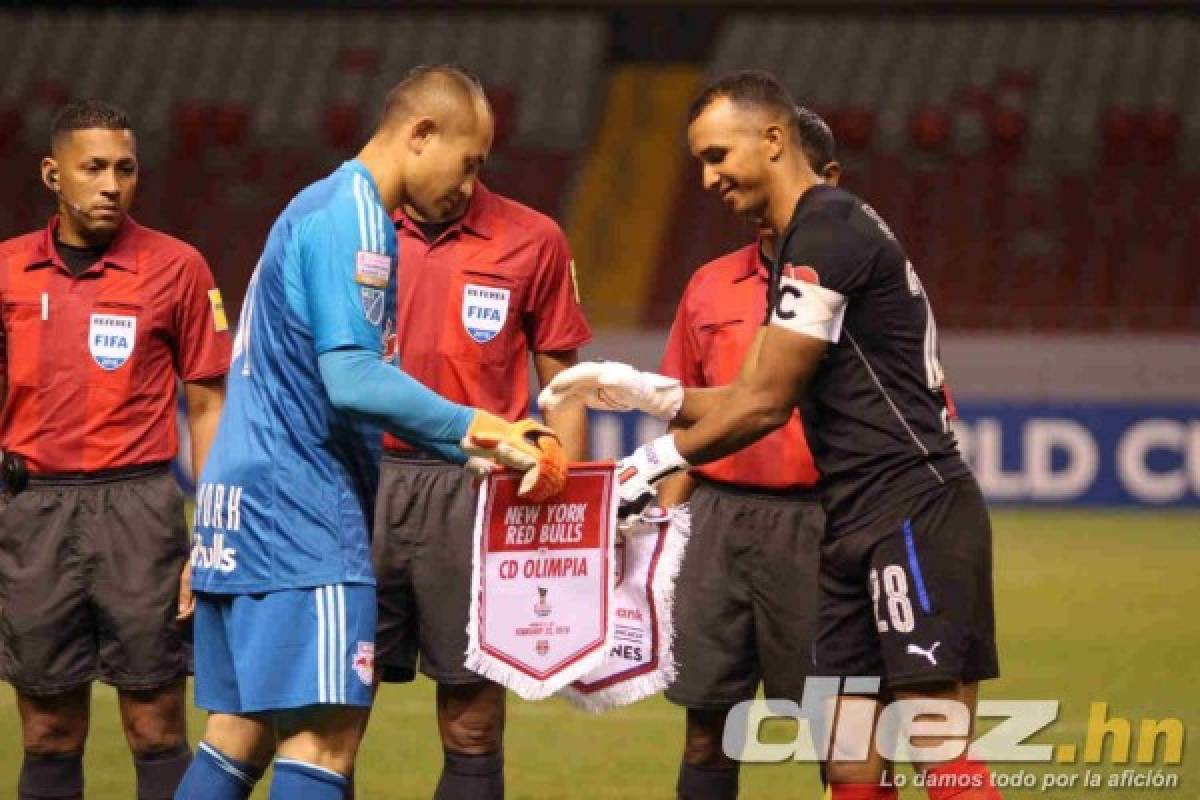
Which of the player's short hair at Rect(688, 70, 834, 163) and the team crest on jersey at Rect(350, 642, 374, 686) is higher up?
the player's short hair at Rect(688, 70, 834, 163)

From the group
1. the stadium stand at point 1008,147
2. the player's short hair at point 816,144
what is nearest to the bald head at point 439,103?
the player's short hair at point 816,144

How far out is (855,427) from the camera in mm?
5039

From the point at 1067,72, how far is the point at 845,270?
17.9m

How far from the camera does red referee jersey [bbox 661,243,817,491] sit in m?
6.10

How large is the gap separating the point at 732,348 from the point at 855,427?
1237 mm

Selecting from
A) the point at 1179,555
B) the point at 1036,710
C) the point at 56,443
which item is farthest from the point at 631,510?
the point at 1179,555

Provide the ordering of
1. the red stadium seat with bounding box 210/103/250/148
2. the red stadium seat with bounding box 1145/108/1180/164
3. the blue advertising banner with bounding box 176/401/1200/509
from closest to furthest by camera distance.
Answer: the blue advertising banner with bounding box 176/401/1200/509, the red stadium seat with bounding box 1145/108/1180/164, the red stadium seat with bounding box 210/103/250/148

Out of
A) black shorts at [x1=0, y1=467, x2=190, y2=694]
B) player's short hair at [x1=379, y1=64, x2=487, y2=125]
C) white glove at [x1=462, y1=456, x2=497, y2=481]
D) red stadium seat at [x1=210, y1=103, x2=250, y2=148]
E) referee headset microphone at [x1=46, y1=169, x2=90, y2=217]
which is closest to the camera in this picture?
player's short hair at [x1=379, y1=64, x2=487, y2=125]

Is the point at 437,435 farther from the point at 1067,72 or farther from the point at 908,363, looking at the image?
the point at 1067,72

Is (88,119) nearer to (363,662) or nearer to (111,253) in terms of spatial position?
(111,253)

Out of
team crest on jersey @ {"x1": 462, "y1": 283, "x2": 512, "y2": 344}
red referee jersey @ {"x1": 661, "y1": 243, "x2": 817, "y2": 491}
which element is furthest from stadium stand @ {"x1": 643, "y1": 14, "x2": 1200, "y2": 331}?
team crest on jersey @ {"x1": 462, "y1": 283, "x2": 512, "y2": 344}

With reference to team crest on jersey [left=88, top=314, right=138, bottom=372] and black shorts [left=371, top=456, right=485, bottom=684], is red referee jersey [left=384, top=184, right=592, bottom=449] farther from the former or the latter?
team crest on jersey [left=88, top=314, right=138, bottom=372]

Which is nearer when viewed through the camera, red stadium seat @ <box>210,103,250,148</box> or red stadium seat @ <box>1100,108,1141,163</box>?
red stadium seat @ <box>1100,108,1141,163</box>

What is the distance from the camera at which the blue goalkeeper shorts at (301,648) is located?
4.62 m
